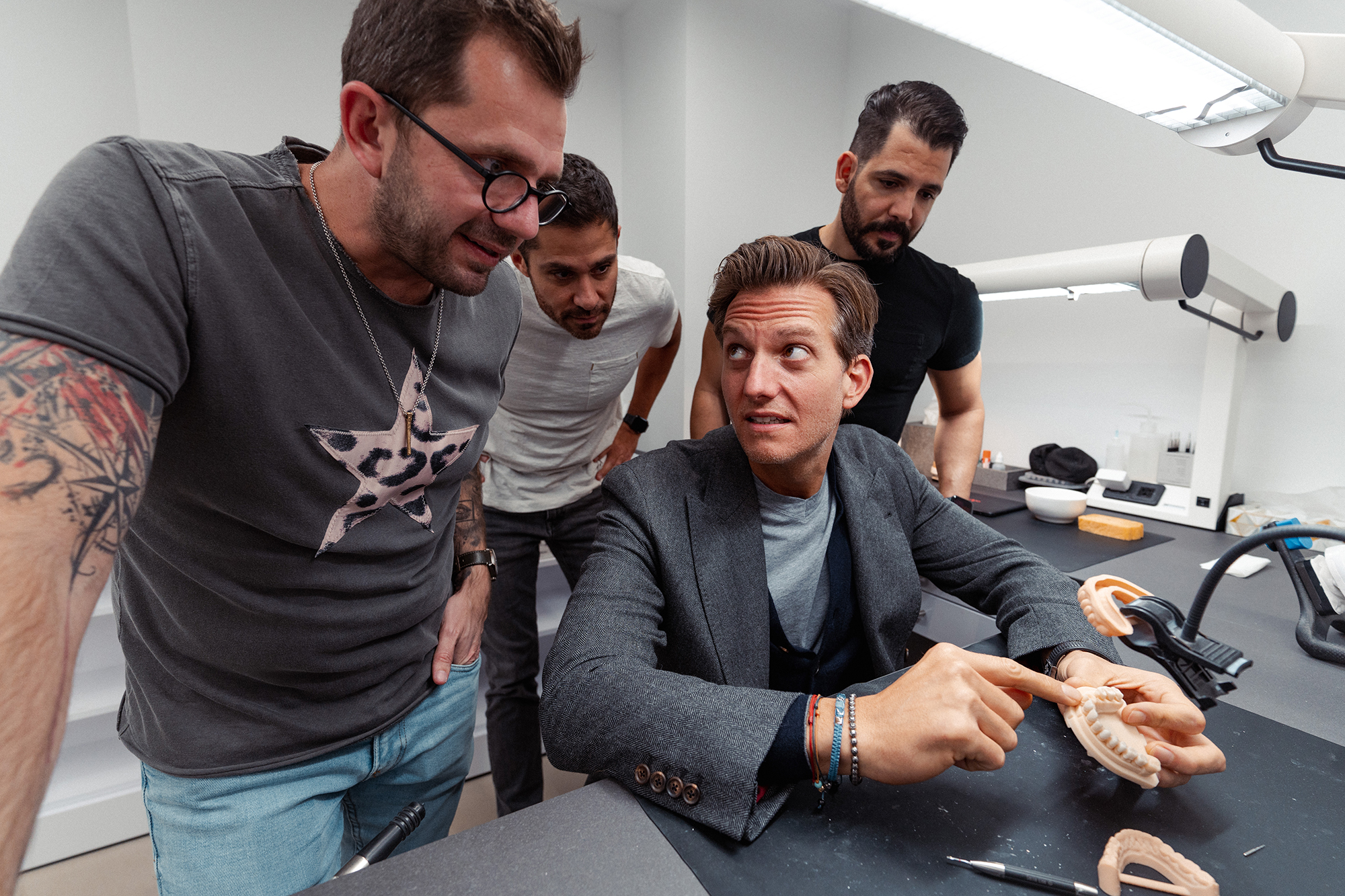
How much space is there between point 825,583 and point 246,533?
898 mm

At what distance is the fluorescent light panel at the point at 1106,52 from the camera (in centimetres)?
83

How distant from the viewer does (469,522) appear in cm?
122

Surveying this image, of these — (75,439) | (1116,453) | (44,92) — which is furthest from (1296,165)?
(44,92)

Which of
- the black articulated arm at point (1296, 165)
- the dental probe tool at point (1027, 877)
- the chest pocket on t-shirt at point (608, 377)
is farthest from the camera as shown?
the chest pocket on t-shirt at point (608, 377)

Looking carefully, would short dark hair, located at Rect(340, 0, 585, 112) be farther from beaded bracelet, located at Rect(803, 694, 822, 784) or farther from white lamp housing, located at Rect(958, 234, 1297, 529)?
white lamp housing, located at Rect(958, 234, 1297, 529)

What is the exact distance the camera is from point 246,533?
29.1 inches

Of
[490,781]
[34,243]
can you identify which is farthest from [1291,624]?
[490,781]

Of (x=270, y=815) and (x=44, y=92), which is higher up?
(x=44, y=92)

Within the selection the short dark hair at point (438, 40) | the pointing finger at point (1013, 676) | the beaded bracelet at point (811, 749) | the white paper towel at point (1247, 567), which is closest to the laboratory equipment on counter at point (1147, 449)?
the white paper towel at point (1247, 567)

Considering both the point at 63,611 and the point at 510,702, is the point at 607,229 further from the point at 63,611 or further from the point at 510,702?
the point at 510,702

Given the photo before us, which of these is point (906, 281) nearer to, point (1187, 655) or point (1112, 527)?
point (1112, 527)

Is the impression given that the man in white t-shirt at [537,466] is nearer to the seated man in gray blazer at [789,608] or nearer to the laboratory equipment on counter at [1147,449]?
the seated man in gray blazer at [789,608]

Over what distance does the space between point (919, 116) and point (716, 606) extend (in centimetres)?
120

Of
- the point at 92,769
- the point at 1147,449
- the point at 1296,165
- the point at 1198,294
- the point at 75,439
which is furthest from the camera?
the point at 1147,449
